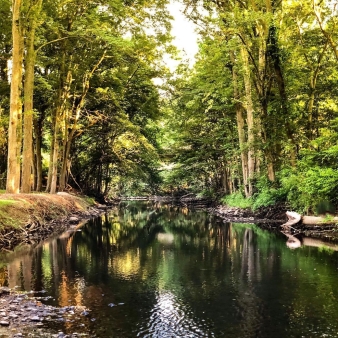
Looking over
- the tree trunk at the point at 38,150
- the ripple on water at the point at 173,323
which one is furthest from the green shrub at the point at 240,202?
the ripple on water at the point at 173,323

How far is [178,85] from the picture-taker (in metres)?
30.9

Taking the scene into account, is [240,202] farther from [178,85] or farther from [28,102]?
[28,102]

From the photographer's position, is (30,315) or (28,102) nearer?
(30,315)

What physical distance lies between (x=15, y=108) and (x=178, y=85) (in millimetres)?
17308

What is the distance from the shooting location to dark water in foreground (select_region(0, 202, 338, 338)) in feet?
19.6

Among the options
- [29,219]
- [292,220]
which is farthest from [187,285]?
[292,220]

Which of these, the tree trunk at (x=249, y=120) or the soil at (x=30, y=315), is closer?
the soil at (x=30, y=315)

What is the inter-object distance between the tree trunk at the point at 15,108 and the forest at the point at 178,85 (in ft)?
0.13

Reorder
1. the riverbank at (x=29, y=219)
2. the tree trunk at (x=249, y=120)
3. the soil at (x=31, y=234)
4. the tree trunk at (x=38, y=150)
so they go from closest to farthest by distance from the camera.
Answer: the soil at (x=31, y=234) → the riverbank at (x=29, y=219) → the tree trunk at (x=249, y=120) → the tree trunk at (x=38, y=150)

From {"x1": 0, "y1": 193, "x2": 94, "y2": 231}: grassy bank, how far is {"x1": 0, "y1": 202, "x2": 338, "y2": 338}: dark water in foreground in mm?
1312

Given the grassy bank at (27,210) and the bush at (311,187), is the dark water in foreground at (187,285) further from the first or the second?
A: the bush at (311,187)

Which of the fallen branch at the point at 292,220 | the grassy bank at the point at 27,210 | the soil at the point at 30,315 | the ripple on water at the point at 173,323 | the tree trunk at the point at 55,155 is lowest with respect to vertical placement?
the ripple on water at the point at 173,323

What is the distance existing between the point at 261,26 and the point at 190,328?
1880 centimetres

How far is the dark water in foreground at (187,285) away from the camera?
19.6 feet
